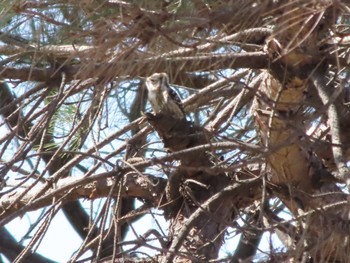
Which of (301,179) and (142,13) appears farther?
(301,179)

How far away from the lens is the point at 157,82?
3.52 m

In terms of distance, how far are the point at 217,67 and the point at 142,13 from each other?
518 millimetres

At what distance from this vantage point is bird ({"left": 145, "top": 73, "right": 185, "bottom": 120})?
133 inches

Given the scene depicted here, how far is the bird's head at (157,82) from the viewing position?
345 centimetres

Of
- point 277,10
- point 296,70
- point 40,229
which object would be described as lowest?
point 40,229

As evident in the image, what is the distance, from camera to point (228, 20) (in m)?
2.39

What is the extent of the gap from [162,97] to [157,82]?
11cm

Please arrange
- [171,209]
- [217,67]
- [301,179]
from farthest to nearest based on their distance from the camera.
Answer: [171,209], [301,179], [217,67]

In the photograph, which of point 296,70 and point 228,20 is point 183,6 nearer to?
point 228,20

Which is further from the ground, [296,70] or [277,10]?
[296,70]

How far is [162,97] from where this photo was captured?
11.2 feet

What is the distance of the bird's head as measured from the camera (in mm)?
3447

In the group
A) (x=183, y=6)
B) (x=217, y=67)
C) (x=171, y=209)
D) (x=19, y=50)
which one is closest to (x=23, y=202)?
(x=171, y=209)

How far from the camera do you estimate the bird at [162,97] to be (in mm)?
3381
